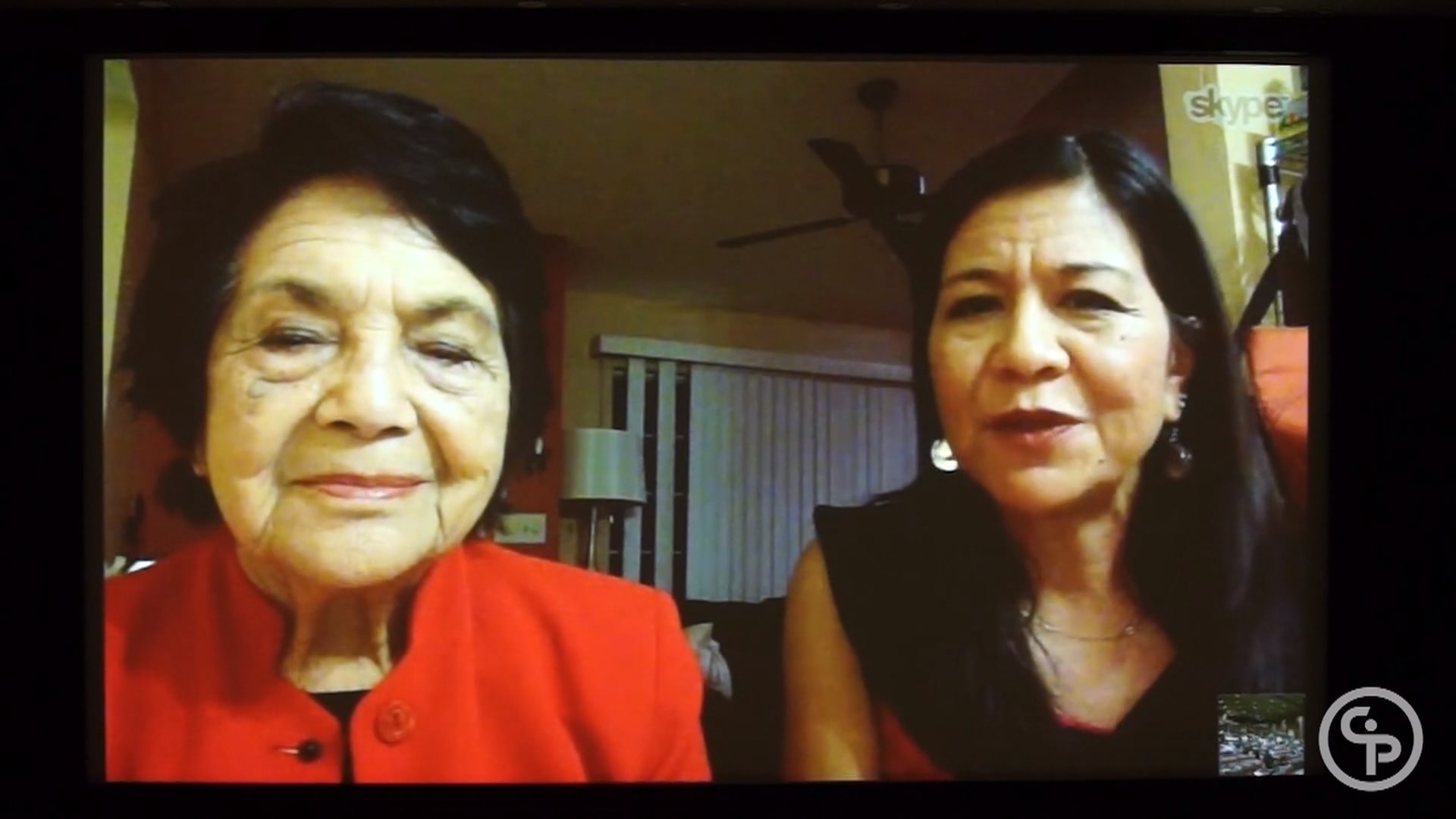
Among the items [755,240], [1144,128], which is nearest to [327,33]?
[755,240]

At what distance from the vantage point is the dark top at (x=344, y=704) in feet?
9.11

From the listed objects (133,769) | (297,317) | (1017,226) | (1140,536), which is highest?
(1017,226)

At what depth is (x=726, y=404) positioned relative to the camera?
9.34 feet

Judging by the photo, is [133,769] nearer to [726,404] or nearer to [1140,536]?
[726,404]

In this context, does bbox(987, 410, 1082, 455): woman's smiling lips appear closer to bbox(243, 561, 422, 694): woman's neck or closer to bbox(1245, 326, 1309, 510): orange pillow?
bbox(1245, 326, 1309, 510): orange pillow

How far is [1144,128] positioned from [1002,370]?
62cm

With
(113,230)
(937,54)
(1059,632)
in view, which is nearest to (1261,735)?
(1059,632)

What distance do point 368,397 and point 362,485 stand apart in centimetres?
18

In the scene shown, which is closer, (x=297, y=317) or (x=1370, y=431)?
(x=297, y=317)

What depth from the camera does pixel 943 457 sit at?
2863 mm

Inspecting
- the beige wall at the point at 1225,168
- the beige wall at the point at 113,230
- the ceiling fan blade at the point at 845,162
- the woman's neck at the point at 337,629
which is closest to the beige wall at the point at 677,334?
the ceiling fan blade at the point at 845,162

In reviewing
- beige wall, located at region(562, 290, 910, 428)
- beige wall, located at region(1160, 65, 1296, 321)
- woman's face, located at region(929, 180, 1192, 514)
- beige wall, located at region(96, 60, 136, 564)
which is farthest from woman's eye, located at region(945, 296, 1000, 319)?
beige wall, located at region(96, 60, 136, 564)

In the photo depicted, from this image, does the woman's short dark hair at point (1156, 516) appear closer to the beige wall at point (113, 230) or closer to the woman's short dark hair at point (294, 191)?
the woman's short dark hair at point (294, 191)

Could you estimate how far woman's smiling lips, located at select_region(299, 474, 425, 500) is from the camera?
2777mm
